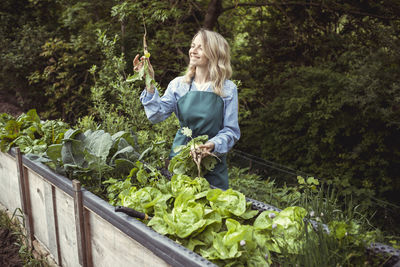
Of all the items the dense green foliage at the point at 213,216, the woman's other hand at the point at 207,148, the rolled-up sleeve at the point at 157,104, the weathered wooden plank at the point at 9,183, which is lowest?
the weathered wooden plank at the point at 9,183

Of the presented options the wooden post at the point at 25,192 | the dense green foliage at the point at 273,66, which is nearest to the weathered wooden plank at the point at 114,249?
the wooden post at the point at 25,192

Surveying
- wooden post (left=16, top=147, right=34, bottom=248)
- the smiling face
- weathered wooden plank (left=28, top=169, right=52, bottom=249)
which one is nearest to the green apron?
the smiling face

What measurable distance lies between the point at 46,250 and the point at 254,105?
5.71m

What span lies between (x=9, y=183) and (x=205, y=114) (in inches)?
89.6

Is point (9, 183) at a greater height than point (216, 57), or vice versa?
point (216, 57)

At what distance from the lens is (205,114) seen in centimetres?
239

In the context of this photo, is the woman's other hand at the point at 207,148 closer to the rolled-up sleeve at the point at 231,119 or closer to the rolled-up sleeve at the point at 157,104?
the rolled-up sleeve at the point at 231,119

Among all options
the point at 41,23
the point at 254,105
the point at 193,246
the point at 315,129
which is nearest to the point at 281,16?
the point at 254,105

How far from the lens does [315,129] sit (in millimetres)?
6012

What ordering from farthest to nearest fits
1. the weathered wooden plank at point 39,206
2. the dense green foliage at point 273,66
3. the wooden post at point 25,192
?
the dense green foliage at point 273,66, the wooden post at point 25,192, the weathered wooden plank at point 39,206

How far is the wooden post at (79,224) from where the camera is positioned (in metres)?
1.94

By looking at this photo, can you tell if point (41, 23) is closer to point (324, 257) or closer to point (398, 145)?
point (398, 145)

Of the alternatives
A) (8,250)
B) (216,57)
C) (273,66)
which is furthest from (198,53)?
(273,66)

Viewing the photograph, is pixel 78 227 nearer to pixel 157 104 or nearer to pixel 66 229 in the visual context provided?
pixel 66 229
